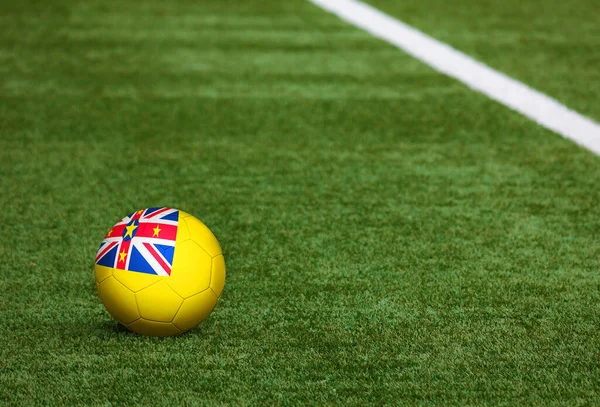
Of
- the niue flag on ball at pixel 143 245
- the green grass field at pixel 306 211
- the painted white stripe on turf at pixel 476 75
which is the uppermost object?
the niue flag on ball at pixel 143 245

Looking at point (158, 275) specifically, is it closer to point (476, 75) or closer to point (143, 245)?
point (143, 245)

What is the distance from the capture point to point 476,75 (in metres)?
7.21

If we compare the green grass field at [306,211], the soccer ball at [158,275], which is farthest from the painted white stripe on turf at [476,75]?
the soccer ball at [158,275]

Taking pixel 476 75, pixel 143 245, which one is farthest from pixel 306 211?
pixel 476 75

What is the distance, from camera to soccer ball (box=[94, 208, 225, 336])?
306cm

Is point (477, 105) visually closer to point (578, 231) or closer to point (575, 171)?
point (575, 171)

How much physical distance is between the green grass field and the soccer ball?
0.14m

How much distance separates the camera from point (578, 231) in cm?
438

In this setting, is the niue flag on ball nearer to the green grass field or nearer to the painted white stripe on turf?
the green grass field

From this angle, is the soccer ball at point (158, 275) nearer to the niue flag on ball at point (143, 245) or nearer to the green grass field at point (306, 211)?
the niue flag on ball at point (143, 245)

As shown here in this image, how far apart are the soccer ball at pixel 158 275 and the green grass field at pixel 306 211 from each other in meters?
0.14

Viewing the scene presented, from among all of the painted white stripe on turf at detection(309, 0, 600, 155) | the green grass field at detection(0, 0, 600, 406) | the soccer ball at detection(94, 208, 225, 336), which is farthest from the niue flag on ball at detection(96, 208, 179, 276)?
the painted white stripe on turf at detection(309, 0, 600, 155)

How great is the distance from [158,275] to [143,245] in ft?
0.46

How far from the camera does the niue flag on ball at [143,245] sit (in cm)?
307
